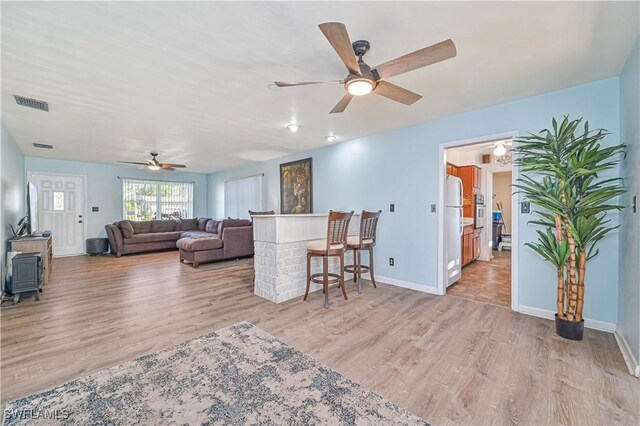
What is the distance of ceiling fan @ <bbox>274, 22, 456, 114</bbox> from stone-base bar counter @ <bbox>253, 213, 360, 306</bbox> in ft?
5.52

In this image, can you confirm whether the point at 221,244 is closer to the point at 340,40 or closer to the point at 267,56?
the point at 267,56

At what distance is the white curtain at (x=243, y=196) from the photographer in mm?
7023

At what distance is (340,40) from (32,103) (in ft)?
12.3

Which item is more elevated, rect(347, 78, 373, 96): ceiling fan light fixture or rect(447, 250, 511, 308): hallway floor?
rect(347, 78, 373, 96): ceiling fan light fixture

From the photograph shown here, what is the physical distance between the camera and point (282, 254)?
3.36 m

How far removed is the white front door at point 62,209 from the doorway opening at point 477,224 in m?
8.67

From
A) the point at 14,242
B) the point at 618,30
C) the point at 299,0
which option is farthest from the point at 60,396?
the point at 618,30

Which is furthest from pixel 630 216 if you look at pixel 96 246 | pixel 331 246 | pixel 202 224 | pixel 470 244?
pixel 96 246

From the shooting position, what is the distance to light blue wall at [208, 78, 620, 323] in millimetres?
2529

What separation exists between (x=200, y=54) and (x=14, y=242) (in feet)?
13.3

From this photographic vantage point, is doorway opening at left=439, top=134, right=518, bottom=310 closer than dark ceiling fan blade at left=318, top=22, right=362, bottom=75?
No

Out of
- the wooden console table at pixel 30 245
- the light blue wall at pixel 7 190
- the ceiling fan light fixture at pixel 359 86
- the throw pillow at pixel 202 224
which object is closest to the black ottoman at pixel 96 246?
the light blue wall at pixel 7 190

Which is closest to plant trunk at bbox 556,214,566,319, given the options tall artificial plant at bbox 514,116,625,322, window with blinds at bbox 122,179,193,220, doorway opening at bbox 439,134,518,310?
tall artificial plant at bbox 514,116,625,322

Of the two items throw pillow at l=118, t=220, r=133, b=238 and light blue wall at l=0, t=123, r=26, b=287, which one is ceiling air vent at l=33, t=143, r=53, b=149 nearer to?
light blue wall at l=0, t=123, r=26, b=287
